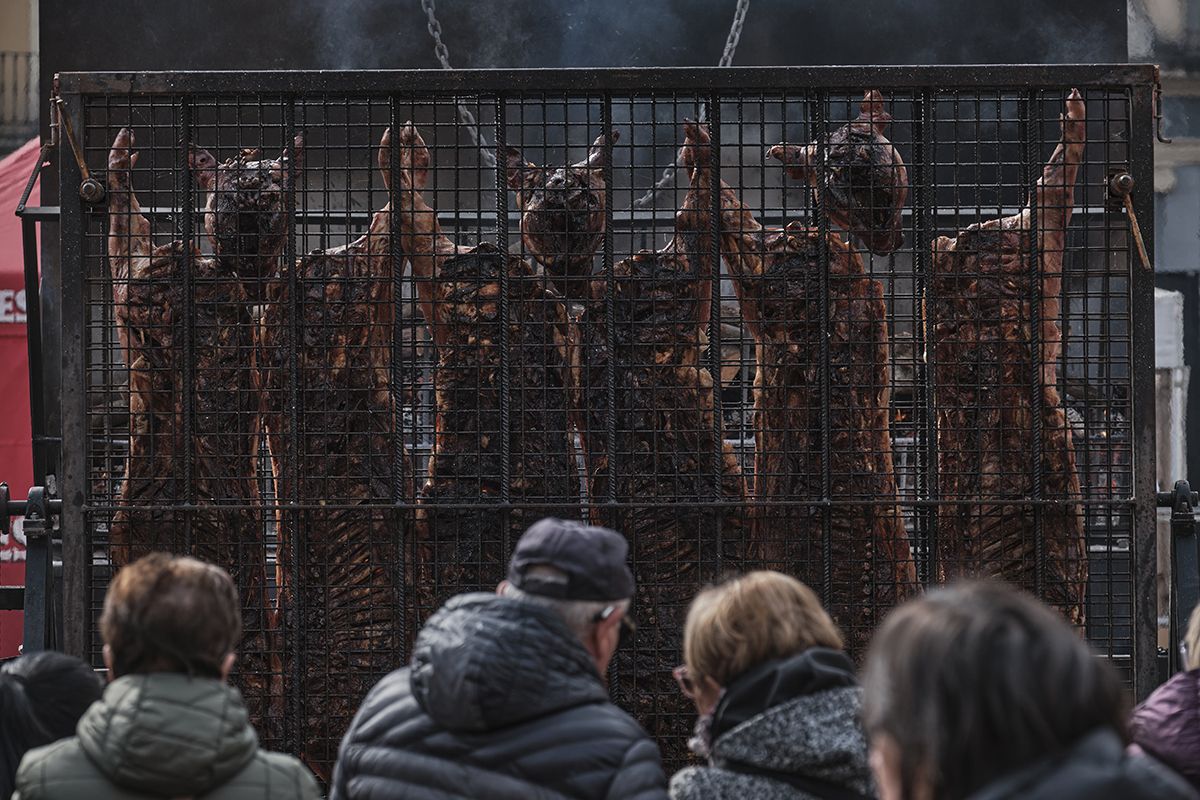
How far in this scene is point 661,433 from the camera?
534 cm

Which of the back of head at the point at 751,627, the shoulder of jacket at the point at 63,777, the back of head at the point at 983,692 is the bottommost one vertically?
the shoulder of jacket at the point at 63,777

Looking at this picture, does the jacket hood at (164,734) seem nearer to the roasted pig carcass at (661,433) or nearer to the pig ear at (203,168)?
the roasted pig carcass at (661,433)

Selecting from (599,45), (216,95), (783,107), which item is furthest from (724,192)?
(599,45)

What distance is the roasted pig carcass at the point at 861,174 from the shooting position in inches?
204

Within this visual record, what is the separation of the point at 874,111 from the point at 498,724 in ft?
10.4

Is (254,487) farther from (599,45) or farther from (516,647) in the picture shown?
(599,45)

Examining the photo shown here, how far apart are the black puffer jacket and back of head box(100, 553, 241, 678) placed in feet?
1.21

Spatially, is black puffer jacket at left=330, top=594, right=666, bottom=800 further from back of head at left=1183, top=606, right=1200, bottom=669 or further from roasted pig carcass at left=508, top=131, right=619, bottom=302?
roasted pig carcass at left=508, top=131, right=619, bottom=302

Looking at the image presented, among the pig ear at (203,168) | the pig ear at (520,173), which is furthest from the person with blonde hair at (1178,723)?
the pig ear at (203,168)

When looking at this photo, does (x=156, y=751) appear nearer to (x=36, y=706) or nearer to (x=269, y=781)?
(x=269, y=781)

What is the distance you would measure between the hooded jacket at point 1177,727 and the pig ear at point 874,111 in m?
2.64

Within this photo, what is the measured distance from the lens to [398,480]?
510 cm

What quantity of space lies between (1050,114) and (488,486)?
23.4 ft

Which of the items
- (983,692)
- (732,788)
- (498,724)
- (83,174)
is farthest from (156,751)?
(83,174)
